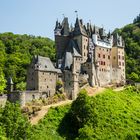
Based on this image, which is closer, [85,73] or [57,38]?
[85,73]

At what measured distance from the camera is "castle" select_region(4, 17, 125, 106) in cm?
7719

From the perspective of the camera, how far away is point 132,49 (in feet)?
484

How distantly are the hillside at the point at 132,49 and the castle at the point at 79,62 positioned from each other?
20.5 meters

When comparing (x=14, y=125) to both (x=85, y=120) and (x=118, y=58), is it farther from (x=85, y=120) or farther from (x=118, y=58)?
(x=118, y=58)

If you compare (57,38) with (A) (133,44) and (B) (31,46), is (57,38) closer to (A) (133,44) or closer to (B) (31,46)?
(B) (31,46)

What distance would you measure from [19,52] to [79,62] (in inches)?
1844

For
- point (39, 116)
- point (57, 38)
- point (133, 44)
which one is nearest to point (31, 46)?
point (133, 44)

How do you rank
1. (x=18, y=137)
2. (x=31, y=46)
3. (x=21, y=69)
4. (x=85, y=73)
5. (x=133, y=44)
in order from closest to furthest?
1. (x=18, y=137)
2. (x=85, y=73)
3. (x=21, y=69)
4. (x=31, y=46)
5. (x=133, y=44)

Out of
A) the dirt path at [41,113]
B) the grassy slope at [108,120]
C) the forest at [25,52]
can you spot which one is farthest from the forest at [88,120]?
the forest at [25,52]

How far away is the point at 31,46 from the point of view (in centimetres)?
13925

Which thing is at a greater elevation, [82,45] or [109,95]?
[82,45]

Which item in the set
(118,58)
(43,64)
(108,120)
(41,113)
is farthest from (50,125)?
(118,58)

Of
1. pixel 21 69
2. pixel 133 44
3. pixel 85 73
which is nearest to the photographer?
pixel 85 73

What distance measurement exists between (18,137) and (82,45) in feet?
108
